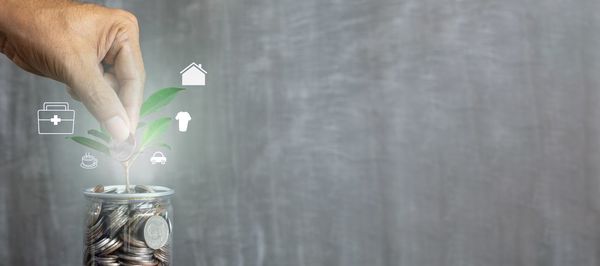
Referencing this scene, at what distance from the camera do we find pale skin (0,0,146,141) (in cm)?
89

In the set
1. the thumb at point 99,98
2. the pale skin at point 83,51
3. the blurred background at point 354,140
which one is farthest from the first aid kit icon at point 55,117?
the thumb at point 99,98

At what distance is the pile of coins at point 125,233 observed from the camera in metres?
0.91

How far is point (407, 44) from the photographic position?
3.78 ft

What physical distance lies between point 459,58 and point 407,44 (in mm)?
98

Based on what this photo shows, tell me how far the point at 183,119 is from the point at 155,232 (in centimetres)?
28

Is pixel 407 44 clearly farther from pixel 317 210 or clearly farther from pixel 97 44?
pixel 97 44

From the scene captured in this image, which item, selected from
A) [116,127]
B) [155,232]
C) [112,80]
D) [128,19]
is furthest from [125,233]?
[128,19]

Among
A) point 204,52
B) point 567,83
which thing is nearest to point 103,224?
point 204,52

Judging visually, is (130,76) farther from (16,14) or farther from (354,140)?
(354,140)

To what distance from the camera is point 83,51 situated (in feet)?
2.99

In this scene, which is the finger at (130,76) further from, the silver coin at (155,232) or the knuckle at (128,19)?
the silver coin at (155,232)

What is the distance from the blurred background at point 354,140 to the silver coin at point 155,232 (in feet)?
0.68

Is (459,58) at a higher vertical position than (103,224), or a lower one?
higher

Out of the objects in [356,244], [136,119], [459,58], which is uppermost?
[459,58]
